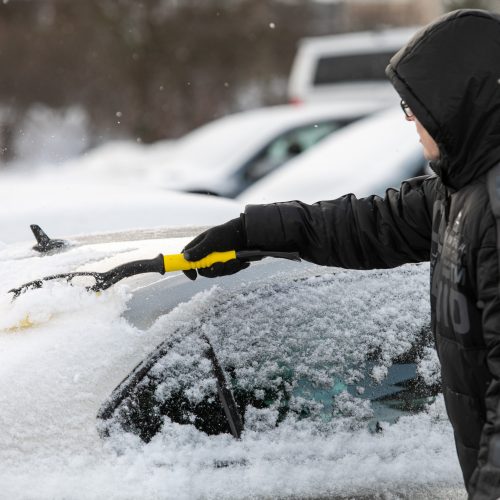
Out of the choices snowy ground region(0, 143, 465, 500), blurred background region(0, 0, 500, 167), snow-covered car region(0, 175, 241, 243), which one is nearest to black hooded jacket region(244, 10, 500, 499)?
snowy ground region(0, 143, 465, 500)

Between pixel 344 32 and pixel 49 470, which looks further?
pixel 344 32

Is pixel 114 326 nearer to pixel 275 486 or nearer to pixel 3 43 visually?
pixel 275 486

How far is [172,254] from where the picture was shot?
6.91 ft

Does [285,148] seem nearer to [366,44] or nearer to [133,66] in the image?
[366,44]

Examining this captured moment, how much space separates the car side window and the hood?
16.0ft

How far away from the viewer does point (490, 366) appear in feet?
5.01

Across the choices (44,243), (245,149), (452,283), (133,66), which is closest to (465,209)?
(452,283)

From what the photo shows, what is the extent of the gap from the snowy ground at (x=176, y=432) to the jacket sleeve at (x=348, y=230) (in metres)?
0.06

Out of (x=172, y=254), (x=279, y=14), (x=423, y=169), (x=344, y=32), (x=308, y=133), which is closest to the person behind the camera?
(x=172, y=254)

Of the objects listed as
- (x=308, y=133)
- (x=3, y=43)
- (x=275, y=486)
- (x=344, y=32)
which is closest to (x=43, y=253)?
(x=275, y=486)

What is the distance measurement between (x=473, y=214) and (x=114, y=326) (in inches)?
32.0

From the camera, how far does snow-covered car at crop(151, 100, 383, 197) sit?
21.2ft

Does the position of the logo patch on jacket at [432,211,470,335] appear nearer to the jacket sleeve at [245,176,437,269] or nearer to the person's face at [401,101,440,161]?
the person's face at [401,101,440,161]

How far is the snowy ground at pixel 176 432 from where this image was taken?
1731 mm
